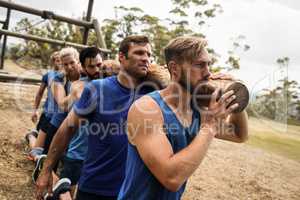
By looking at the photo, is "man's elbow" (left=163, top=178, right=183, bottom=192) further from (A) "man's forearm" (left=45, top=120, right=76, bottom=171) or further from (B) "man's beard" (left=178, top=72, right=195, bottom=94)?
(A) "man's forearm" (left=45, top=120, right=76, bottom=171)

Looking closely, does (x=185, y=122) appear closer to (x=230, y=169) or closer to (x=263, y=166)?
(x=230, y=169)

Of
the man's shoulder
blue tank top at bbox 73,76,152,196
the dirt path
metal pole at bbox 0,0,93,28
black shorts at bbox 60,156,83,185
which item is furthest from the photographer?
metal pole at bbox 0,0,93,28

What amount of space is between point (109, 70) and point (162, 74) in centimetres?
94

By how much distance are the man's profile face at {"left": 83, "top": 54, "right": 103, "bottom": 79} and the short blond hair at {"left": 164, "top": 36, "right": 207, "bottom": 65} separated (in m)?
1.69

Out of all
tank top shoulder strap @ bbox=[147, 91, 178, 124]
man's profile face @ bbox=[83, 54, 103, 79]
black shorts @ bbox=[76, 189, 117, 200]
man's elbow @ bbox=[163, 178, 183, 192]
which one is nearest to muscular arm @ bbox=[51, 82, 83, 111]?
man's profile face @ bbox=[83, 54, 103, 79]

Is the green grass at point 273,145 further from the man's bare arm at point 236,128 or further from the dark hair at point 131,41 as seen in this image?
the man's bare arm at point 236,128

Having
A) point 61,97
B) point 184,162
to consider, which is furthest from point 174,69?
point 61,97

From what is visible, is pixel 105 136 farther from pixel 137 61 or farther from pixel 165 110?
pixel 165 110

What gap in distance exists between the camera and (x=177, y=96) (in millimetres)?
1649

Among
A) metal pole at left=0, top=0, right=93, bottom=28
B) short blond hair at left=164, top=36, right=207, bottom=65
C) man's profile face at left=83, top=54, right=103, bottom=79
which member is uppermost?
metal pole at left=0, top=0, right=93, bottom=28

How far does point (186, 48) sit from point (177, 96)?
213mm

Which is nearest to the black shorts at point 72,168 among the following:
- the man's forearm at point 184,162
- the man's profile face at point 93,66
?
the man's profile face at point 93,66

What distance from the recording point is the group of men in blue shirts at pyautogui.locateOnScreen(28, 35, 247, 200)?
1459 mm

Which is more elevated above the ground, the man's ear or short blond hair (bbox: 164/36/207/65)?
short blond hair (bbox: 164/36/207/65)
